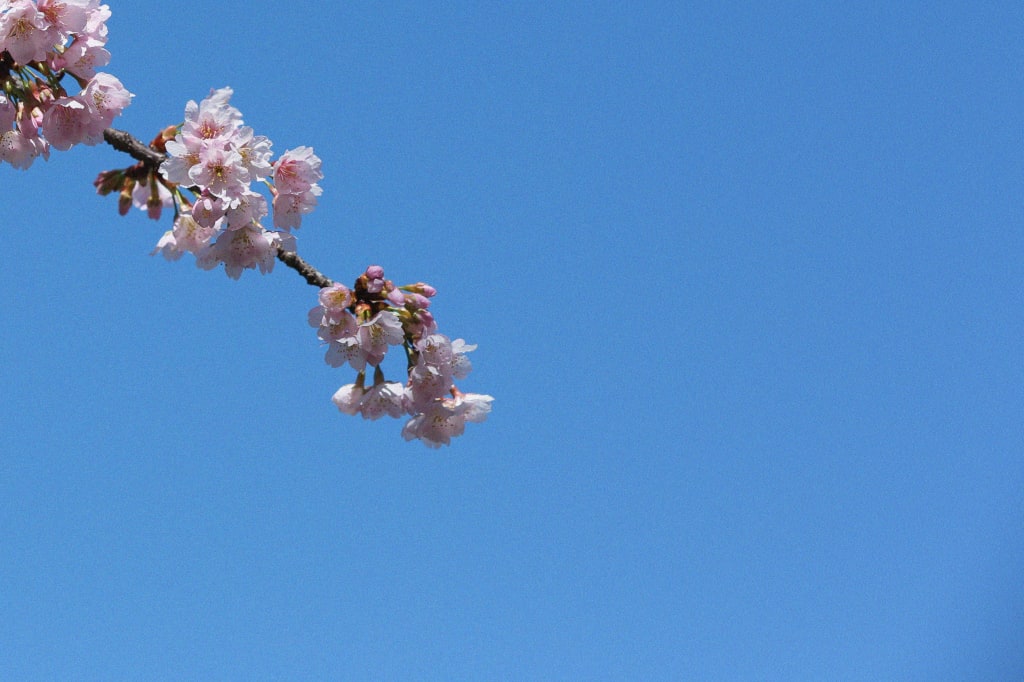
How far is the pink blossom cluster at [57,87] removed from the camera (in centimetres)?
272

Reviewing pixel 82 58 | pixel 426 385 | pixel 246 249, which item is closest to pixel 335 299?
pixel 246 249

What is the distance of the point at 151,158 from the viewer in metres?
2.98

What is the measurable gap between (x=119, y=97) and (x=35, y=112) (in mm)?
246

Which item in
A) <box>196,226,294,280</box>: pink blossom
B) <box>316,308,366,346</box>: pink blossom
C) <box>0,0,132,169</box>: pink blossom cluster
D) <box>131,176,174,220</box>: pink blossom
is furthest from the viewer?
<box>131,176,174,220</box>: pink blossom

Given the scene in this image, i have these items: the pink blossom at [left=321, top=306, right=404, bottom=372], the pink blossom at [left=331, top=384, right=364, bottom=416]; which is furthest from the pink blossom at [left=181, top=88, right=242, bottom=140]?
the pink blossom at [left=331, top=384, right=364, bottom=416]

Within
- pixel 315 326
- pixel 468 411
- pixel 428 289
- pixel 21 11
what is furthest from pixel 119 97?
pixel 468 411

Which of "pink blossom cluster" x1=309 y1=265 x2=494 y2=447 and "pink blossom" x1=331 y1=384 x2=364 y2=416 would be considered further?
"pink blossom" x1=331 y1=384 x2=364 y2=416

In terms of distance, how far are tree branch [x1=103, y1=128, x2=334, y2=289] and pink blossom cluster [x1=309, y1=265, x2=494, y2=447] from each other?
0.05 metres

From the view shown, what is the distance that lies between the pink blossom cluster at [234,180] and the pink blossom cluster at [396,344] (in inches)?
10.7

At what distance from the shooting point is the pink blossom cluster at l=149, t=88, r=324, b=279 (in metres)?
2.90

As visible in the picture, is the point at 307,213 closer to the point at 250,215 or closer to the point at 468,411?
the point at 250,215

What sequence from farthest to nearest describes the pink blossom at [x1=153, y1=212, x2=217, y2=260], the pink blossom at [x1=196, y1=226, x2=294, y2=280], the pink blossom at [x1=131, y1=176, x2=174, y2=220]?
the pink blossom at [x1=131, y1=176, x2=174, y2=220]
the pink blossom at [x1=153, y1=212, x2=217, y2=260]
the pink blossom at [x1=196, y1=226, x2=294, y2=280]

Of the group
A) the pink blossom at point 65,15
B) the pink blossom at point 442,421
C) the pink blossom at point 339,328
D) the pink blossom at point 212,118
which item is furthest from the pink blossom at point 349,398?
the pink blossom at point 65,15

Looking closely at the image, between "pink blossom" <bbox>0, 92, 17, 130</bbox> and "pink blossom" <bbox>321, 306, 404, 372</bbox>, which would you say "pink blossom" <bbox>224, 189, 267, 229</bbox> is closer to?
"pink blossom" <bbox>321, 306, 404, 372</bbox>
